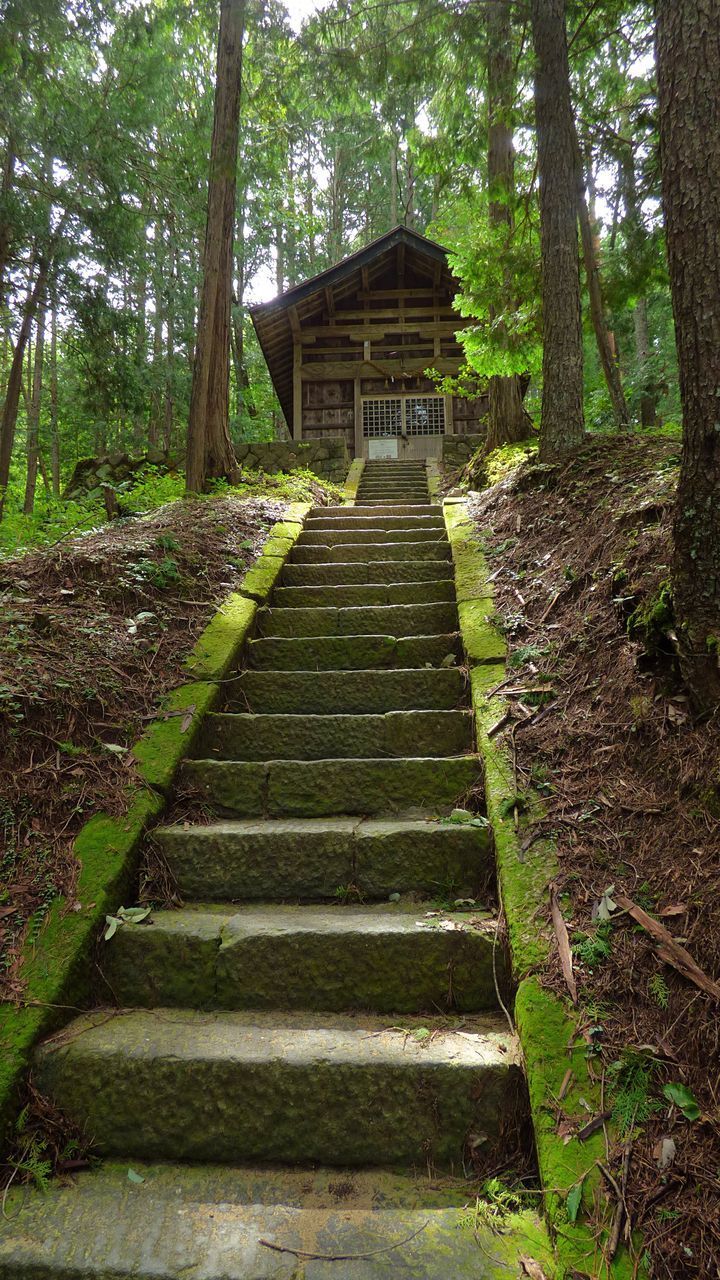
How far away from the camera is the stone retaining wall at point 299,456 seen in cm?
1270

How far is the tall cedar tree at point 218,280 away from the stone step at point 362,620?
4128mm

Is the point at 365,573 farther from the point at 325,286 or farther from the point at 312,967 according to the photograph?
the point at 325,286

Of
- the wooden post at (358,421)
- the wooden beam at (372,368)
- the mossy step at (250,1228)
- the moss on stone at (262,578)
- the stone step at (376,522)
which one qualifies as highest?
the wooden beam at (372,368)

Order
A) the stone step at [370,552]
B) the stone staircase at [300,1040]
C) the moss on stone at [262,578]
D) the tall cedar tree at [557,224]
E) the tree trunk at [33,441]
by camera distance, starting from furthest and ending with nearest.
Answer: the tree trunk at [33,441] → the tall cedar tree at [557,224] → the stone step at [370,552] → the moss on stone at [262,578] → the stone staircase at [300,1040]

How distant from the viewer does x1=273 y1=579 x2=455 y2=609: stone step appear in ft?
15.4

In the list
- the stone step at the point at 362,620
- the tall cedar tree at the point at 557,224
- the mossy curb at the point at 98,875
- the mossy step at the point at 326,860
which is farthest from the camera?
the tall cedar tree at the point at 557,224

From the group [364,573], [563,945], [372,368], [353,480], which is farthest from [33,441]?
[563,945]

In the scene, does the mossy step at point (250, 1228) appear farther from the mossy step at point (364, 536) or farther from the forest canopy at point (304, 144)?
the forest canopy at point (304, 144)

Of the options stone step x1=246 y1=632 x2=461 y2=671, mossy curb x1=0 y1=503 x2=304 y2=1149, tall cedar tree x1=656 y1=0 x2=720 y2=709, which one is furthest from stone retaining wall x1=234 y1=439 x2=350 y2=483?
tall cedar tree x1=656 y1=0 x2=720 y2=709

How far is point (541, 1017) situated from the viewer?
6.20 feet

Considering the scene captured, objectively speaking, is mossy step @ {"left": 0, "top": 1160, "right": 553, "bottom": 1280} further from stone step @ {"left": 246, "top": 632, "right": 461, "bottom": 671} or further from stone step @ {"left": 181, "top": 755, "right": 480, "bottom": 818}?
stone step @ {"left": 246, "top": 632, "right": 461, "bottom": 671}

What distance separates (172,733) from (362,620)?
164 centimetres

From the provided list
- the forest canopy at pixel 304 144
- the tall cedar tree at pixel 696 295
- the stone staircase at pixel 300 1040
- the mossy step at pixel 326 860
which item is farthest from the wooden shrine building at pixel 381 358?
the mossy step at pixel 326 860

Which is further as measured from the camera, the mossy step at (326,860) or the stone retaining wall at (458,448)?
the stone retaining wall at (458,448)
